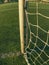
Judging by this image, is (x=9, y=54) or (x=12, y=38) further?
(x=12, y=38)

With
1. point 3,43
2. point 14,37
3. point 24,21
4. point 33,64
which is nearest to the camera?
point 33,64

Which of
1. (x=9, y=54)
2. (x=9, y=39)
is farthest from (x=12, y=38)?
(x=9, y=54)

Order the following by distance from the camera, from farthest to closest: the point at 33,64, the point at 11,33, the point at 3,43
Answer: the point at 11,33 < the point at 3,43 < the point at 33,64

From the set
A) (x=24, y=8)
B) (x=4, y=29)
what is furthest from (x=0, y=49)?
(x=4, y=29)

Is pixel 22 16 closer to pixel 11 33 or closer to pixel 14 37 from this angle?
pixel 14 37

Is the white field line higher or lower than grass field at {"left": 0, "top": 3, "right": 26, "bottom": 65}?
higher

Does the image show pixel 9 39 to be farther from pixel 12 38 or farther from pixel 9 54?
pixel 9 54

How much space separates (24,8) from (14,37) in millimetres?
1656

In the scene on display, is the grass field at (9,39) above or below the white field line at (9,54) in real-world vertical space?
below

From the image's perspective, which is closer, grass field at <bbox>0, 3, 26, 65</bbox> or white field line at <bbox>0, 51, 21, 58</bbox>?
grass field at <bbox>0, 3, 26, 65</bbox>

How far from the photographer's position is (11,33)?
604 centimetres

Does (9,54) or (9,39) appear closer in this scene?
(9,54)

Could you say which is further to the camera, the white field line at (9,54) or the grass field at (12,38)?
the white field line at (9,54)

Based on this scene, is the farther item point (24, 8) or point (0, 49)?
point (0, 49)
